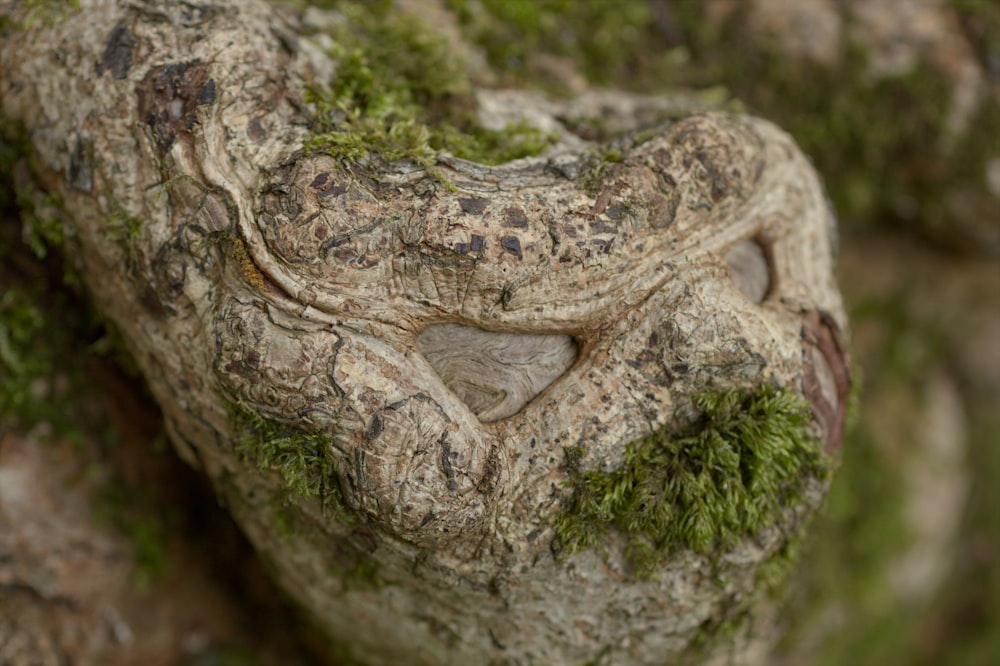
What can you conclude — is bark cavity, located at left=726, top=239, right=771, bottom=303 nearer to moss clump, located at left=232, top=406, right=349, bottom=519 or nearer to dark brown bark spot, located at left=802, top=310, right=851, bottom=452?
dark brown bark spot, located at left=802, top=310, right=851, bottom=452

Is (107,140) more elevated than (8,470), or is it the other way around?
(107,140)

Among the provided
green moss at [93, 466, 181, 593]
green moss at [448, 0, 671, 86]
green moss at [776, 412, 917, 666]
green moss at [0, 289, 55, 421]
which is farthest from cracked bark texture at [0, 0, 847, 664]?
green moss at [776, 412, 917, 666]

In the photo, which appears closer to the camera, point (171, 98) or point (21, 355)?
point (171, 98)

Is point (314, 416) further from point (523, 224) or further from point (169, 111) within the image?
point (169, 111)

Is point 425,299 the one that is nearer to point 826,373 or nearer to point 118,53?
point 118,53

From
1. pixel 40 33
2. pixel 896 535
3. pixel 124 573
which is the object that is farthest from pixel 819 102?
pixel 124 573

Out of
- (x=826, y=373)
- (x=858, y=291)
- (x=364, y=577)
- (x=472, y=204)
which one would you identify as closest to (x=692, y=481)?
(x=826, y=373)
